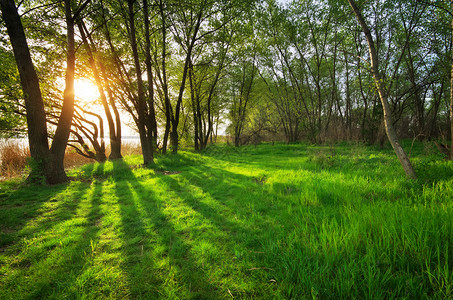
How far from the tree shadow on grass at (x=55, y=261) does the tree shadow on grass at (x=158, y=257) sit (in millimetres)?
489

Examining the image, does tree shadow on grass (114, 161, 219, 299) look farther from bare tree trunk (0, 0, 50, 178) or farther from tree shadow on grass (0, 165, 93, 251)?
bare tree trunk (0, 0, 50, 178)

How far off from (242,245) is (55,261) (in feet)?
8.32

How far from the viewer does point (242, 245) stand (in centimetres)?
237

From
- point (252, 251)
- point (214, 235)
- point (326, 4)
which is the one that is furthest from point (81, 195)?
point (326, 4)

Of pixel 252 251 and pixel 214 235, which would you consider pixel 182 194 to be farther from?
pixel 252 251

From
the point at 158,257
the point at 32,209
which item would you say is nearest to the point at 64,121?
the point at 32,209

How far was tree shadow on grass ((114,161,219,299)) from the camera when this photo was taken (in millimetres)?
1718

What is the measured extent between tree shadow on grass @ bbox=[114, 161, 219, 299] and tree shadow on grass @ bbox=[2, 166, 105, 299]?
489 mm

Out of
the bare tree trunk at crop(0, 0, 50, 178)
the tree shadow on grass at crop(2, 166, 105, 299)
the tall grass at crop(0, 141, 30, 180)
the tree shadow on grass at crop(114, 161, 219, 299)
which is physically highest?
the bare tree trunk at crop(0, 0, 50, 178)

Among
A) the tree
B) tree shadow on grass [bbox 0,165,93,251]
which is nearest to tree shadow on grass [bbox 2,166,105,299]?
tree shadow on grass [bbox 0,165,93,251]

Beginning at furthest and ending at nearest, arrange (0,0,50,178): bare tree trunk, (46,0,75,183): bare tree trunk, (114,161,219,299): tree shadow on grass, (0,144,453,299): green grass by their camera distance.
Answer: (46,0,75,183): bare tree trunk → (0,0,50,178): bare tree trunk → (114,161,219,299): tree shadow on grass → (0,144,453,299): green grass

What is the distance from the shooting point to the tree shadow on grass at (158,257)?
172 centimetres

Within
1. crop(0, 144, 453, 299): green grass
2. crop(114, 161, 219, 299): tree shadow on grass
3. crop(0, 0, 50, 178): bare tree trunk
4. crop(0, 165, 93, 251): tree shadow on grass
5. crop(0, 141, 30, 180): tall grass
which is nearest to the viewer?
crop(0, 144, 453, 299): green grass

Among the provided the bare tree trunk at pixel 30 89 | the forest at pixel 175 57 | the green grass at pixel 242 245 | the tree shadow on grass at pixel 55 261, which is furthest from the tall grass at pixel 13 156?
the tree shadow on grass at pixel 55 261
